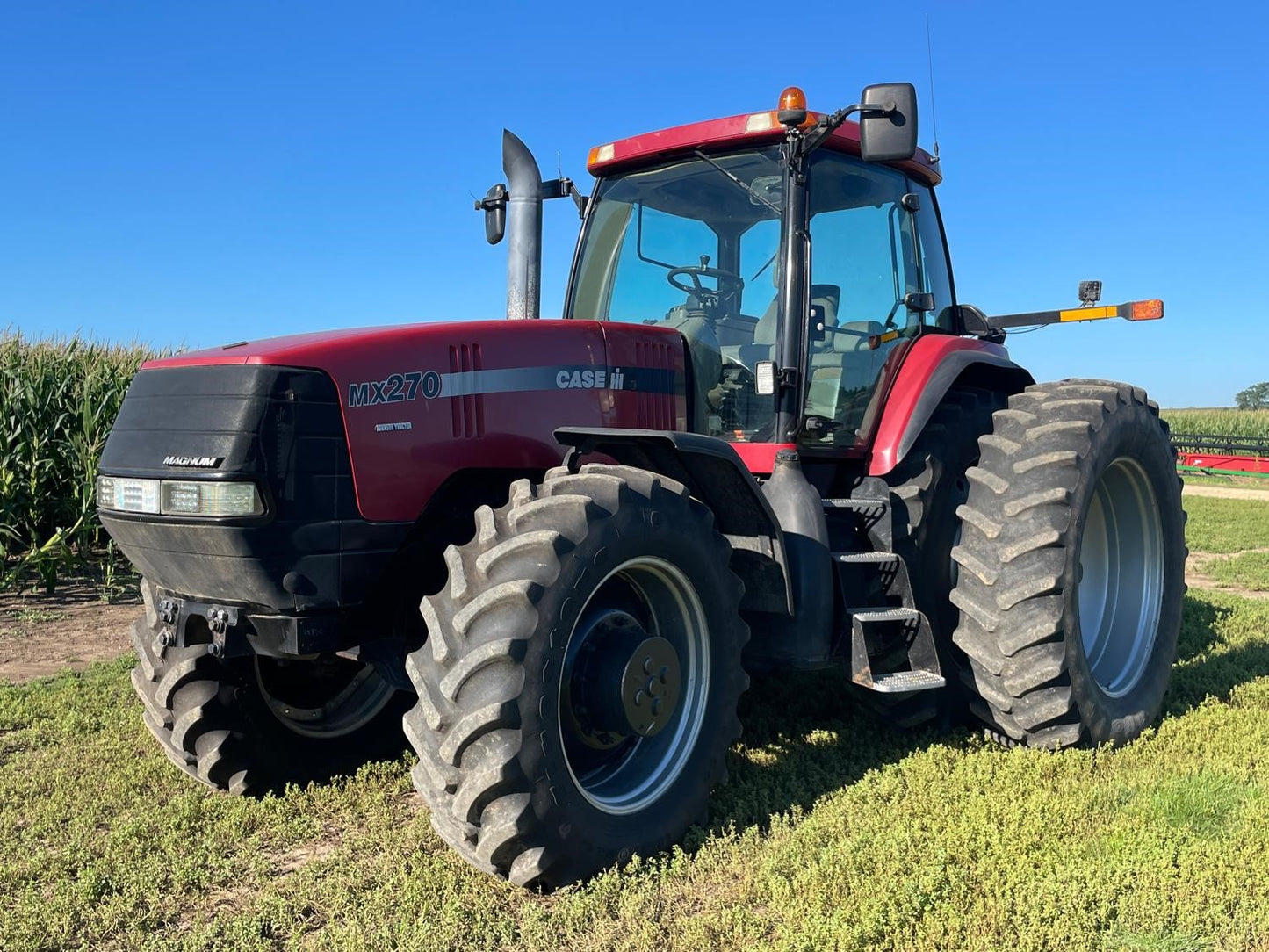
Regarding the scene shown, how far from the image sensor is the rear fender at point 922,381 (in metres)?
4.41

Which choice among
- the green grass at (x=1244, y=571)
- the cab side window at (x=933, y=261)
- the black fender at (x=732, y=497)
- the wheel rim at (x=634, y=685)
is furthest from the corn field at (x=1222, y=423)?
the wheel rim at (x=634, y=685)

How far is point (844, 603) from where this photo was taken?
403cm

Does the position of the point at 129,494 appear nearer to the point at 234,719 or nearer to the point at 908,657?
the point at 234,719

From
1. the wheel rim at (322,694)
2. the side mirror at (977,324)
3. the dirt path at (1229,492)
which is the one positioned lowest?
the dirt path at (1229,492)

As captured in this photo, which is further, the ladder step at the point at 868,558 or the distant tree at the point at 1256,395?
the distant tree at the point at 1256,395

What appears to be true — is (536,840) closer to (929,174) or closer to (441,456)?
(441,456)

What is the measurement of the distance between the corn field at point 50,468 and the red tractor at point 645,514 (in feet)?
16.5

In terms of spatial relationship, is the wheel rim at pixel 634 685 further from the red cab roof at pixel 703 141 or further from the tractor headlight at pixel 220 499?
the red cab roof at pixel 703 141

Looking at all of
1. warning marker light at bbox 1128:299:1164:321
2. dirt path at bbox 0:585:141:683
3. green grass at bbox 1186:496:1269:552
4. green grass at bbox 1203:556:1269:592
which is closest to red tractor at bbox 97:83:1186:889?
warning marker light at bbox 1128:299:1164:321

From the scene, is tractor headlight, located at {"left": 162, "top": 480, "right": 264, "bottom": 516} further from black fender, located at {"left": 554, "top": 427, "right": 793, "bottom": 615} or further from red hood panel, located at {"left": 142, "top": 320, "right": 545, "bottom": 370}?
black fender, located at {"left": 554, "top": 427, "right": 793, "bottom": 615}

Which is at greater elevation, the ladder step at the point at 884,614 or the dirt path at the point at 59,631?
the ladder step at the point at 884,614

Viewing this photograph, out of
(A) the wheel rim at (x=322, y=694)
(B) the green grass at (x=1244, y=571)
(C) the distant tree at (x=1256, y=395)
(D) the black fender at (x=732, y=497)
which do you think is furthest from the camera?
(C) the distant tree at (x=1256, y=395)

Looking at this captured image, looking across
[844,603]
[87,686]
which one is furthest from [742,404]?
[87,686]

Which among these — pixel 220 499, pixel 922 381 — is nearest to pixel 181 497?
pixel 220 499
